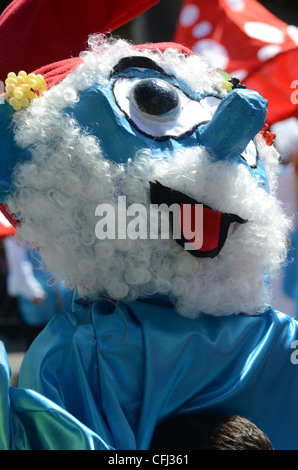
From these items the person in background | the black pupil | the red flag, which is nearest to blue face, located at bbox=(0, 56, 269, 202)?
the black pupil

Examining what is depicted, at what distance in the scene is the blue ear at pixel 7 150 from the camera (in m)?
1.29

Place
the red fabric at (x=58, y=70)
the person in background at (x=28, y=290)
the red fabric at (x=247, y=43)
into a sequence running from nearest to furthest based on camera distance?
the red fabric at (x=58, y=70) < the red fabric at (x=247, y=43) < the person in background at (x=28, y=290)

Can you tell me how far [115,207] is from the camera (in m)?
1.27

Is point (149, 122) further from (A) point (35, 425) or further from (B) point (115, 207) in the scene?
(A) point (35, 425)

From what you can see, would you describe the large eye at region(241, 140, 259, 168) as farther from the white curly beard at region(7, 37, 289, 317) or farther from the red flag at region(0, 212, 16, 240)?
the red flag at region(0, 212, 16, 240)

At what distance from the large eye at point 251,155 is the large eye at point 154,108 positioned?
0.15m

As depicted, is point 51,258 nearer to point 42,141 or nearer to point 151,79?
point 42,141

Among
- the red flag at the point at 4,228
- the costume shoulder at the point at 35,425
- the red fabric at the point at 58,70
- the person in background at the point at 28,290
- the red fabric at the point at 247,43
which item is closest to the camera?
the costume shoulder at the point at 35,425

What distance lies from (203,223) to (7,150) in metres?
0.48

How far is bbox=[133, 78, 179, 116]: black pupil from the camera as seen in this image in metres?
1.29

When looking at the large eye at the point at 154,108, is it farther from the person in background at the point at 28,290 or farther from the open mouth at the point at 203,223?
the person in background at the point at 28,290

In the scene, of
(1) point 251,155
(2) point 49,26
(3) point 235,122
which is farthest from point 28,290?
(3) point 235,122

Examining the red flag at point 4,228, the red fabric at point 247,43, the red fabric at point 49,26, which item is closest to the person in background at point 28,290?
the red flag at point 4,228

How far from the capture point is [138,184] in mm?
1264
